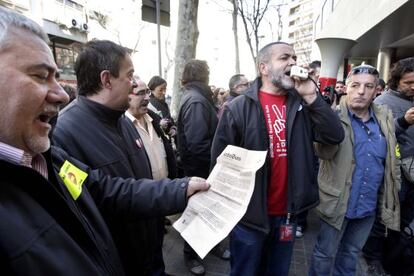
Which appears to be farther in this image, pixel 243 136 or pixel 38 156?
pixel 243 136

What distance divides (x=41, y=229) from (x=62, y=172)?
1.39 ft

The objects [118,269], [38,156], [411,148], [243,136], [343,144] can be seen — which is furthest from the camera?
[411,148]

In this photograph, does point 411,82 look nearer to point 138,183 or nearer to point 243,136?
point 243,136

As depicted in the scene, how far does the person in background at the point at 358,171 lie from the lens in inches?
93.7

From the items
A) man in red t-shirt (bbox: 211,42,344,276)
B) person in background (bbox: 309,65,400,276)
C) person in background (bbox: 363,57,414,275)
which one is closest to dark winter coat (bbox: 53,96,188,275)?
man in red t-shirt (bbox: 211,42,344,276)

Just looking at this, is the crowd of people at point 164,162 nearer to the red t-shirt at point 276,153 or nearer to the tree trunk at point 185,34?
the red t-shirt at point 276,153

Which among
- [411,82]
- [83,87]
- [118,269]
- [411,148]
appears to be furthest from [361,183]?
[83,87]

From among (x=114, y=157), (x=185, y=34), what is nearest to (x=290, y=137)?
(x=114, y=157)

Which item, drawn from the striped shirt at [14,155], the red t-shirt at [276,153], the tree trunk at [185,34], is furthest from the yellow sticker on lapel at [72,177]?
the tree trunk at [185,34]

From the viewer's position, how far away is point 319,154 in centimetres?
247

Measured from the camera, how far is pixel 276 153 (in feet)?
7.16

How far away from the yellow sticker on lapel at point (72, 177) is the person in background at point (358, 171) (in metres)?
1.92

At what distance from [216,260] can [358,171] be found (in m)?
1.85

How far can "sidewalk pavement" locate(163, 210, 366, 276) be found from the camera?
3153 millimetres
